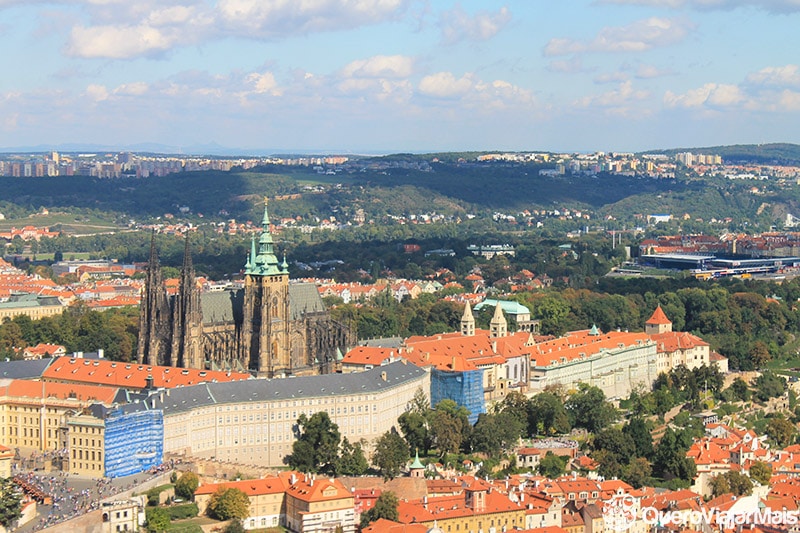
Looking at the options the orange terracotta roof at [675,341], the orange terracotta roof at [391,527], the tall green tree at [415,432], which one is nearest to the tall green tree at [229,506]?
the orange terracotta roof at [391,527]

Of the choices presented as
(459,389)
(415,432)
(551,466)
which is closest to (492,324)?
(459,389)

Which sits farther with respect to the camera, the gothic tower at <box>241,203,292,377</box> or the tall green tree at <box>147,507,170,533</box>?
the gothic tower at <box>241,203,292,377</box>

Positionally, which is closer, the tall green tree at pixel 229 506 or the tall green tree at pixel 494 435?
the tall green tree at pixel 229 506

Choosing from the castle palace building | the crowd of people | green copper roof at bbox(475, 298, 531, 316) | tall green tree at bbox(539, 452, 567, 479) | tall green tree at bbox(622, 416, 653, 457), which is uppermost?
the castle palace building

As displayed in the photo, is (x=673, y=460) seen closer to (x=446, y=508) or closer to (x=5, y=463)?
(x=446, y=508)

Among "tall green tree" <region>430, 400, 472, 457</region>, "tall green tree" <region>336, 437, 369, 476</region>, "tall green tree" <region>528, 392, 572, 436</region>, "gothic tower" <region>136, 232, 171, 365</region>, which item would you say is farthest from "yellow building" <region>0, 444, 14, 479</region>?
"tall green tree" <region>528, 392, 572, 436</region>

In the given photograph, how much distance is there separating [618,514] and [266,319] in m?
31.2

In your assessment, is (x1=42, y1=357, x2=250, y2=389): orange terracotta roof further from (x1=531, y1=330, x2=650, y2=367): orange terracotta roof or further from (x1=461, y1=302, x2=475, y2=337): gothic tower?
(x1=461, y1=302, x2=475, y2=337): gothic tower

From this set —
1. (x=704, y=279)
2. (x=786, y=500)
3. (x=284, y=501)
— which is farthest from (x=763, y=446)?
(x=704, y=279)

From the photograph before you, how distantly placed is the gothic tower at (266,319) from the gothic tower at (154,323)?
15.6ft

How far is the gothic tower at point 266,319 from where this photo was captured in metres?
96.8

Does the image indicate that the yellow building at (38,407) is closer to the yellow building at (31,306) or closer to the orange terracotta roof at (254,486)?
the orange terracotta roof at (254,486)

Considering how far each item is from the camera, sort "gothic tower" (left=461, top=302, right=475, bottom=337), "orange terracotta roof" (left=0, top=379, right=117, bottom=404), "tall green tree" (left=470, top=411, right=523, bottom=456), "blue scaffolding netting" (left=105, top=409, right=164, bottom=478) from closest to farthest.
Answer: "blue scaffolding netting" (left=105, top=409, right=164, bottom=478), "orange terracotta roof" (left=0, top=379, right=117, bottom=404), "tall green tree" (left=470, top=411, right=523, bottom=456), "gothic tower" (left=461, top=302, right=475, bottom=337)

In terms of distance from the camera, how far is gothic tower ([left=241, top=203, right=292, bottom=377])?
96.8m
